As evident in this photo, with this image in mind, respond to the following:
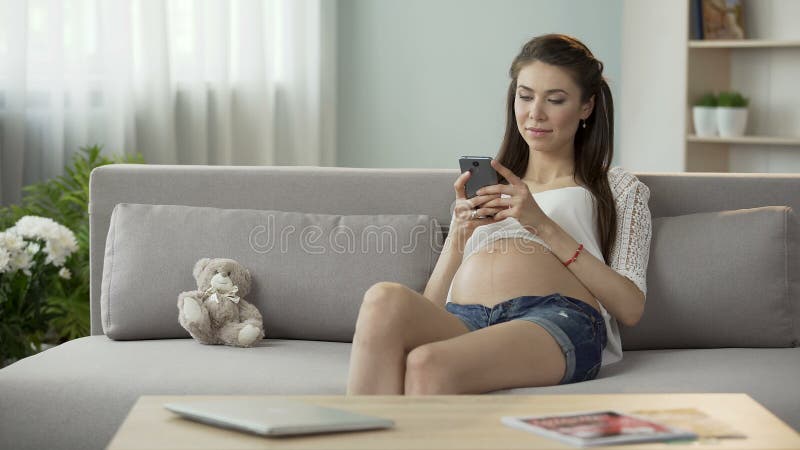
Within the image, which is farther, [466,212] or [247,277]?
[247,277]

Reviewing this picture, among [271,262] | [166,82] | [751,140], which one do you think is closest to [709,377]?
[271,262]

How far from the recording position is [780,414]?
79.7 inches

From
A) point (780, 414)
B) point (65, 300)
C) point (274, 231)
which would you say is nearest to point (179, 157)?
Result: point (65, 300)

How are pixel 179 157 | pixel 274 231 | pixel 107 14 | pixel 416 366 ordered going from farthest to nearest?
pixel 179 157, pixel 107 14, pixel 274 231, pixel 416 366

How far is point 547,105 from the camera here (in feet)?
7.76

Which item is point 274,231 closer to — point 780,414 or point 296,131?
point 780,414

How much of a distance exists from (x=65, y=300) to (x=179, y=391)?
149 centimetres

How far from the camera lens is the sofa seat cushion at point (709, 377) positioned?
6.65 feet

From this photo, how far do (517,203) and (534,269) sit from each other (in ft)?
0.48

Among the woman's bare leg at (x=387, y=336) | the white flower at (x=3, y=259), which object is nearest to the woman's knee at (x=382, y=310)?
the woman's bare leg at (x=387, y=336)

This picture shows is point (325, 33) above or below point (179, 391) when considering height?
above

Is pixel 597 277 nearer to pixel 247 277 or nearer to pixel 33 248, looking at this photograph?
pixel 247 277

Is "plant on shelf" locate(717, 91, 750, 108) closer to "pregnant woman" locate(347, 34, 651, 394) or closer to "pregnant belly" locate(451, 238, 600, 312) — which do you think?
"pregnant woman" locate(347, 34, 651, 394)

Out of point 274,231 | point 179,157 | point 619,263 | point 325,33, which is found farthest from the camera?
point 325,33
